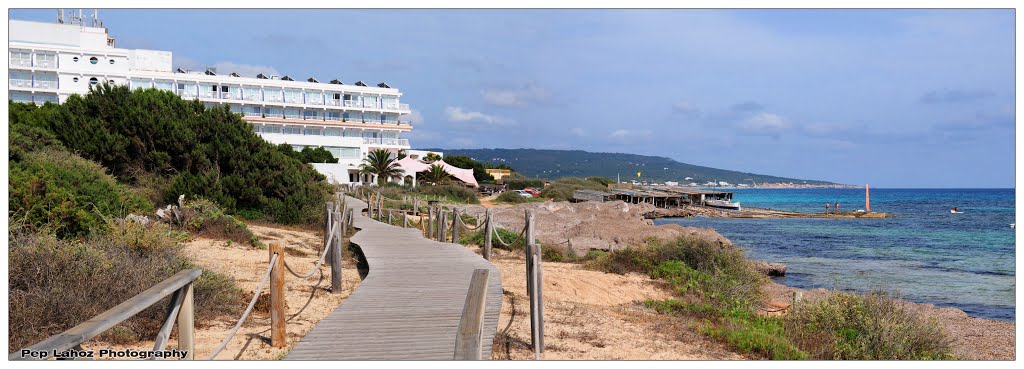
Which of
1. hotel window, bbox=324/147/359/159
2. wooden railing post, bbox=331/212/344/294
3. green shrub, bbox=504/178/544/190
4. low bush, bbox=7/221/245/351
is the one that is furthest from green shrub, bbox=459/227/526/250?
green shrub, bbox=504/178/544/190

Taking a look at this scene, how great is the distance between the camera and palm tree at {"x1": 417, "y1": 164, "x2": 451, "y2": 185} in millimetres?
56656

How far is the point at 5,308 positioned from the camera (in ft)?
21.1

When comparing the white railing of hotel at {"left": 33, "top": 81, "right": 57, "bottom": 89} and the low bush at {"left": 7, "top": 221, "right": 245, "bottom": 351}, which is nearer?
the low bush at {"left": 7, "top": 221, "right": 245, "bottom": 351}

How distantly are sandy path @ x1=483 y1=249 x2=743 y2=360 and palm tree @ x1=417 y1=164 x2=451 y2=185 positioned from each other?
1713 inches

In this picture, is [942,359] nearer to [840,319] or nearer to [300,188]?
[840,319]

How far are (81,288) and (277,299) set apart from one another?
81.6 inches

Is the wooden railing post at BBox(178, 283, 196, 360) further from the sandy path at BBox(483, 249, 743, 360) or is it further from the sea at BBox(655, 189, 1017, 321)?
the sea at BBox(655, 189, 1017, 321)

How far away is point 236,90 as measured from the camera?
6594 centimetres

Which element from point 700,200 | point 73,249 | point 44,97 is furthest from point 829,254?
point 44,97

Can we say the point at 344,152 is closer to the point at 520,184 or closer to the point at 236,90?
the point at 236,90

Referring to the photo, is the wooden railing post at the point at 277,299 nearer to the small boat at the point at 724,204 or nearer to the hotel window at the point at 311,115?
the hotel window at the point at 311,115

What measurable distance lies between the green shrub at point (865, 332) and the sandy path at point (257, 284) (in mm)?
5964

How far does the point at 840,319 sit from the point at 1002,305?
9610 mm

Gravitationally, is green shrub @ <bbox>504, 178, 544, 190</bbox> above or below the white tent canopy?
below
